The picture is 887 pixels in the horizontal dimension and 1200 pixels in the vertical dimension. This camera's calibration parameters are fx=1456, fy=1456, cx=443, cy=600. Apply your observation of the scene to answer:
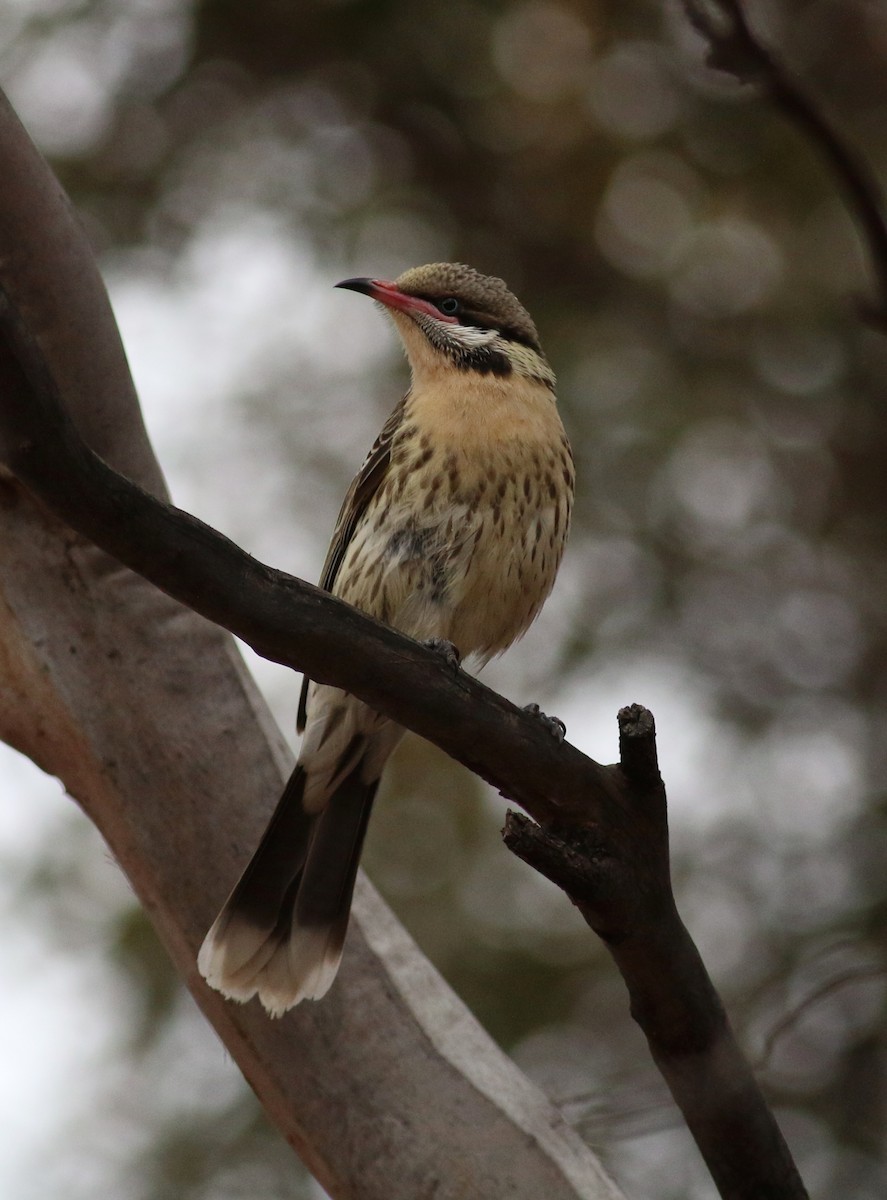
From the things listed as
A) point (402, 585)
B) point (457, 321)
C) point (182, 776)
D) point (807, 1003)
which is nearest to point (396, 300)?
point (457, 321)

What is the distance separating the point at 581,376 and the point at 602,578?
0.99 m

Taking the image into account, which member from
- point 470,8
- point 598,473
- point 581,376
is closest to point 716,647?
point 598,473

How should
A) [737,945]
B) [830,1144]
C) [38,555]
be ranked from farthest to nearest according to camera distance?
1. [737,945]
2. [830,1144]
3. [38,555]

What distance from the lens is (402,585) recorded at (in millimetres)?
4355

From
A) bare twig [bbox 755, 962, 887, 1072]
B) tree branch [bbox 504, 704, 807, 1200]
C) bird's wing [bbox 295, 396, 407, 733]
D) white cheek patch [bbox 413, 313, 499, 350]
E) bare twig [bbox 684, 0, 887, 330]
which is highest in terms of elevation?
white cheek patch [bbox 413, 313, 499, 350]

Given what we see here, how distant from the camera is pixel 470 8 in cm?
710

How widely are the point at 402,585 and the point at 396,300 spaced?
121 centimetres

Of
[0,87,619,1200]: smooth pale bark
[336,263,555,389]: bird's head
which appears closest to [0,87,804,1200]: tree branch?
[0,87,619,1200]: smooth pale bark

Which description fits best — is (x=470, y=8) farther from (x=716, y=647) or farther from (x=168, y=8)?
(x=716, y=647)

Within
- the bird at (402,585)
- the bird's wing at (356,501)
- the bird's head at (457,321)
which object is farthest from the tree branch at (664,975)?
the bird's head at (457,321)

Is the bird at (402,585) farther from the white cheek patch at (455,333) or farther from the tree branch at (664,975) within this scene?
the tree branch at (664,975)

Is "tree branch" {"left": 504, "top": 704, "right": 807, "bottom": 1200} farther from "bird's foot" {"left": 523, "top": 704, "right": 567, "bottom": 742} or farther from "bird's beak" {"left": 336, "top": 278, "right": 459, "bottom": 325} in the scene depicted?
"bird's beak" {"left": 336, "top": 278, "right": 459, "bottom": 325}

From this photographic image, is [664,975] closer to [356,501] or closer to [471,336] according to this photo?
[356,501]

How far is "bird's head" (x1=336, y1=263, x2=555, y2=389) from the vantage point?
4.93m
